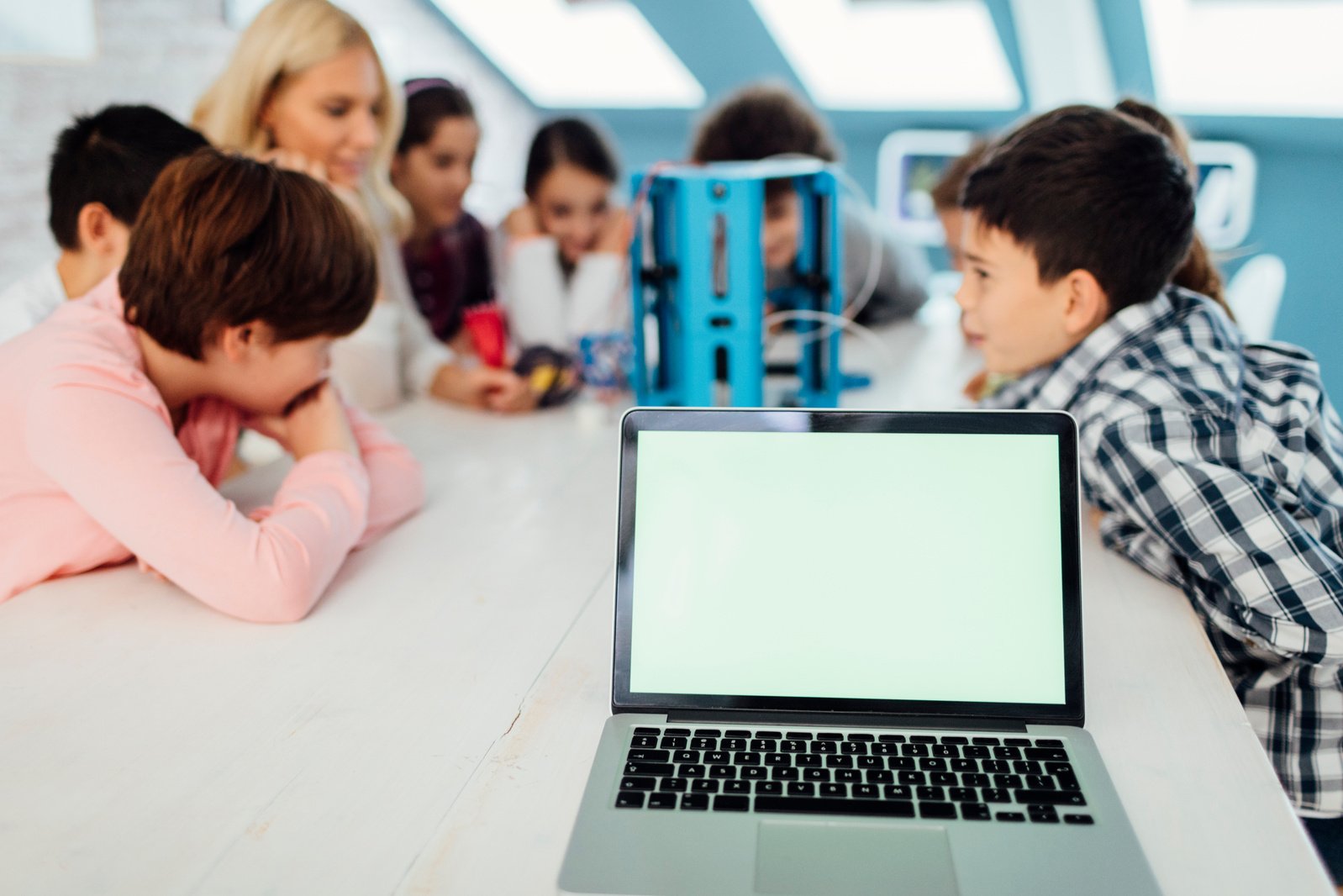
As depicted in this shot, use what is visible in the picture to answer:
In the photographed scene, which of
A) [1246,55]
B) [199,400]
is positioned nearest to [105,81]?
[199,400]

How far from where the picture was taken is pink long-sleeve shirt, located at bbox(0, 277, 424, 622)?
866 mm

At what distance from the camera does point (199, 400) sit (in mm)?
1109

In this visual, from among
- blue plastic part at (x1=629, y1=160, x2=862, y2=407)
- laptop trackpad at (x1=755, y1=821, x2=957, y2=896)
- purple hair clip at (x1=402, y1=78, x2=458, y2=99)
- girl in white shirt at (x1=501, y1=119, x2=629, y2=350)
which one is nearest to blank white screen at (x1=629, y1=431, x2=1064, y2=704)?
laptop trackpad at (x1=755, y1=821, x2=957, y2=896)

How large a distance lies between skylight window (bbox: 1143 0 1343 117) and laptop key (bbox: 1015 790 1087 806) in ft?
7.82

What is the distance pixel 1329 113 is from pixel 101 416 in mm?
2534

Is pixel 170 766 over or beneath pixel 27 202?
beneath

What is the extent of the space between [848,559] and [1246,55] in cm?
251

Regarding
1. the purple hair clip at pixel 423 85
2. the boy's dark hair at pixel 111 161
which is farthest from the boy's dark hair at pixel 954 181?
the boy's dark hair at pixel 111 161

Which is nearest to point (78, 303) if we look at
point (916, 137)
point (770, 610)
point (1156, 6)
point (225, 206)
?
point (225, 206)

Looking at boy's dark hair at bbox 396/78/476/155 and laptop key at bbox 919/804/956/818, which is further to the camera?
boy's dark hair at bbox 396/78/476/155

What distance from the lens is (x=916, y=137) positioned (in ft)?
10.5

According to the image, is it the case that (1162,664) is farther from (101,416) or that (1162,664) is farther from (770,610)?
(101,416)

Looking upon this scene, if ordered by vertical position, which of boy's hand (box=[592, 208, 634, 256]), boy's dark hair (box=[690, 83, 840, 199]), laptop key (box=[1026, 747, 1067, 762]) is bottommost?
laptop key (box=[1026, 747, 1067, 762])

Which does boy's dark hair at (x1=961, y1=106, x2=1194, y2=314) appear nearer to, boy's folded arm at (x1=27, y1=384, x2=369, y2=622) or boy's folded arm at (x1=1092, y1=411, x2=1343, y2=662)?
boy's folded arm at (x1=1092, y1=411, x2=1343, y2=662)
